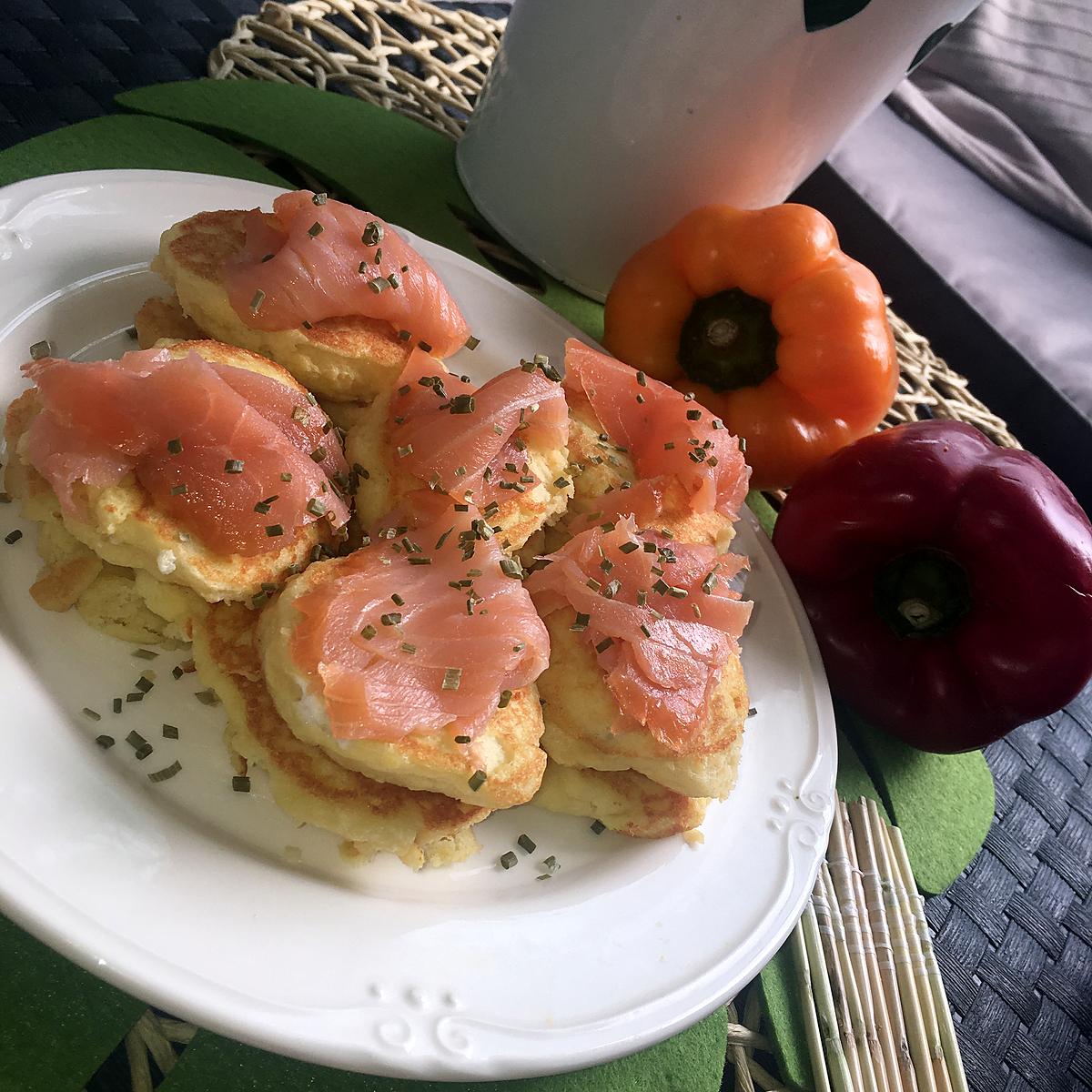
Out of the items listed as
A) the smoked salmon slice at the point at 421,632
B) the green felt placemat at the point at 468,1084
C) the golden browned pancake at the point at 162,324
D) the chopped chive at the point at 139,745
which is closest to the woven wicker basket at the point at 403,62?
the golden browned pancake at the point at 162,324

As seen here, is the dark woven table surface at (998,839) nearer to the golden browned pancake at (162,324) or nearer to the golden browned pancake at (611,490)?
the golden browned pancake at (162,324)

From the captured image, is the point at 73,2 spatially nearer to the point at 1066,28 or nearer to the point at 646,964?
the point at 646,964

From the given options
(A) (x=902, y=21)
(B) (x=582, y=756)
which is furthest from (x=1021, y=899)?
(A) (x=902, y=21)

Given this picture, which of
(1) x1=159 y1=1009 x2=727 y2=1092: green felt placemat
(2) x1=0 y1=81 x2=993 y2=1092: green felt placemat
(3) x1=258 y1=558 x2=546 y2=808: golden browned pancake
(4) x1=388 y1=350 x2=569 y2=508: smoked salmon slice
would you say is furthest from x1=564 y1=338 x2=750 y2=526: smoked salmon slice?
(1) x1=159 y1=1009 x2=727 y2=1092: green felt placemat

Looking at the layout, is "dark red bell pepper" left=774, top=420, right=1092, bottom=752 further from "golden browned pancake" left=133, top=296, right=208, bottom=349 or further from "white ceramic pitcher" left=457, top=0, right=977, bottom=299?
"golden browned pancake" left=133, top=296, right=208, bottom=349

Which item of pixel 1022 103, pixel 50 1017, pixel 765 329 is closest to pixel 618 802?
pixel 50 1017
